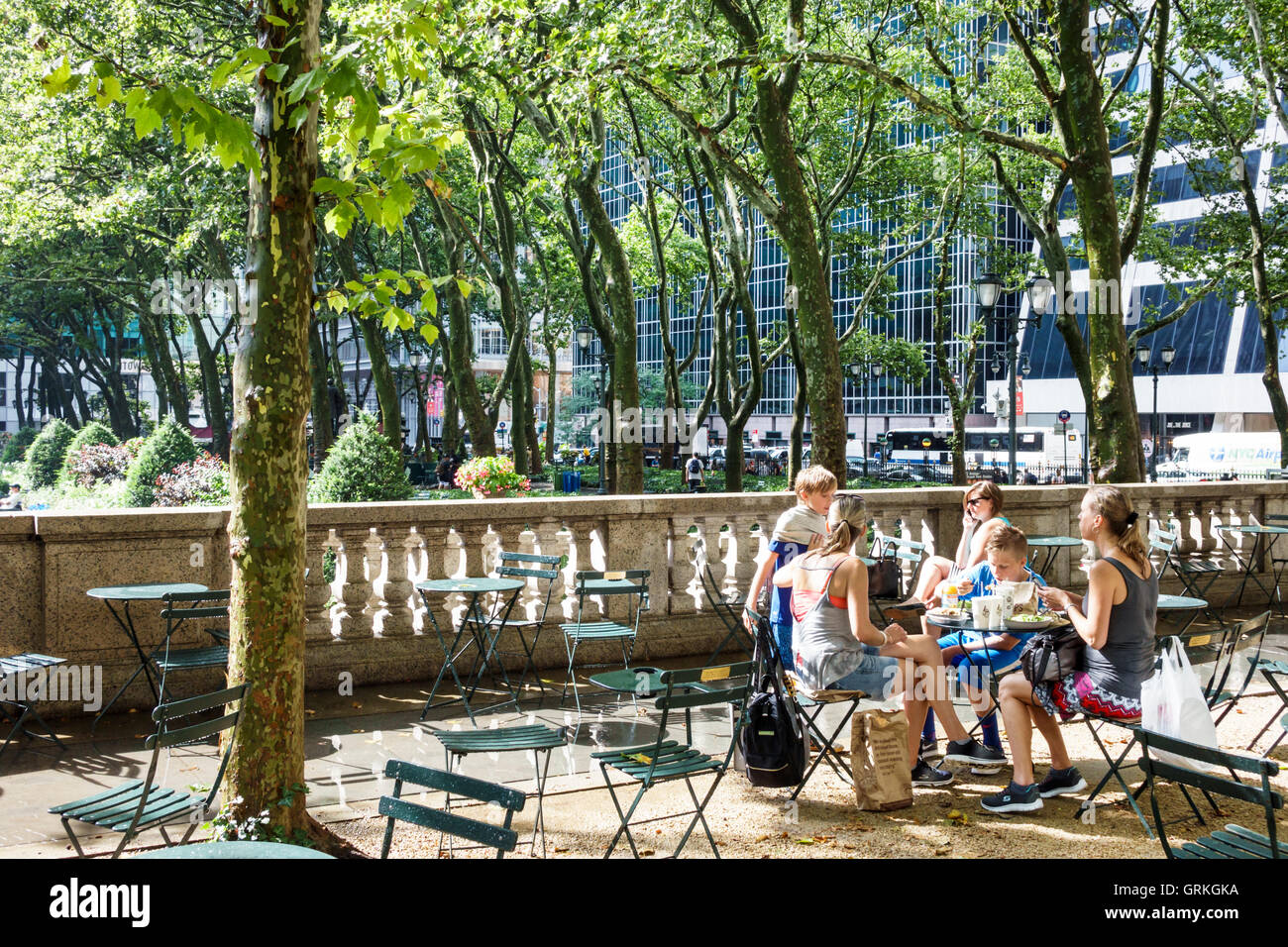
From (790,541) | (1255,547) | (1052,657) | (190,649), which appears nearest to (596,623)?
(790,541)

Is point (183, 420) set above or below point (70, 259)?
below

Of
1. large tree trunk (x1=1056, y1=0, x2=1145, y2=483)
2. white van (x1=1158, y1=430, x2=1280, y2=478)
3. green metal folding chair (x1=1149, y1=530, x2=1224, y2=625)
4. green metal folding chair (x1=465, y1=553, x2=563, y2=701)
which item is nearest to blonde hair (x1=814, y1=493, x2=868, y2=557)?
green metal folding chair (x1=465, y1=553, x2=563, y2=701)

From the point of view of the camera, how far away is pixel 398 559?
28.6 ft

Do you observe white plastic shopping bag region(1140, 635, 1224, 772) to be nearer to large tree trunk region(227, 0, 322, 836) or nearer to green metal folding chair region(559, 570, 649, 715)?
green metal folding chair region(559, 570, 649, 715)

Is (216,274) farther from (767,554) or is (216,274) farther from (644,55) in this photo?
(767,554)

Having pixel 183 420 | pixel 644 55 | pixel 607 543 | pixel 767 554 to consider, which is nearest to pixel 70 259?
pixel 183 420

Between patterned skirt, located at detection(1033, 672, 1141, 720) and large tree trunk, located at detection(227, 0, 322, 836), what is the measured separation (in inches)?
153

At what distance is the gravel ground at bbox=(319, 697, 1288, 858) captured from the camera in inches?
208

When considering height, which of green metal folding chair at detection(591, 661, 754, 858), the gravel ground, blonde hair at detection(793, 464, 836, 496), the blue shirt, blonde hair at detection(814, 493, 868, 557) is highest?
blonde hair at detection(793, 464, 836, 496)

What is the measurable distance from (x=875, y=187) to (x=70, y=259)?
22299mm

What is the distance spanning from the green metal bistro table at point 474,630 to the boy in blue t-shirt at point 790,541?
193 cm

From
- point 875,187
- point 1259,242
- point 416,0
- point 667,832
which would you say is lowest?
point 667,832

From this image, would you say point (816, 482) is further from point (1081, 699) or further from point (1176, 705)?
point (1176, 705)

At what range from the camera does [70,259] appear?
3145 centimetres
